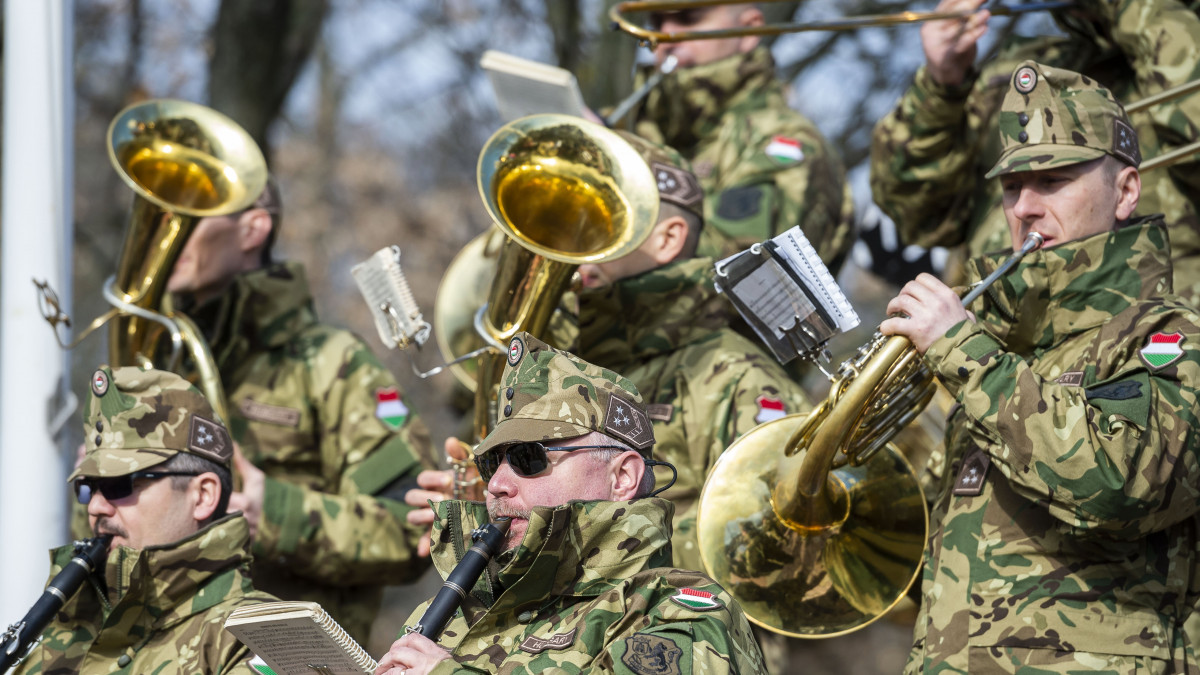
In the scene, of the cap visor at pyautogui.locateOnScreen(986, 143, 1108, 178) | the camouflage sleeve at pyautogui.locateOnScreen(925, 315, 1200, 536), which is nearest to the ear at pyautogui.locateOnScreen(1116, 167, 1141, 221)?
the cap visor at pyautogui.locateOnScreen(986, 143, 1108, 178)

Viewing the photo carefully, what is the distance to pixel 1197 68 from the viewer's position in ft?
17.5

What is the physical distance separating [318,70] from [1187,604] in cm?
1581

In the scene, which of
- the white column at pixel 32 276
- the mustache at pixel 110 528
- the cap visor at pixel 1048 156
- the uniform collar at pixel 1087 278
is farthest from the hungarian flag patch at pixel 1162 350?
the white column at pixel 32 276

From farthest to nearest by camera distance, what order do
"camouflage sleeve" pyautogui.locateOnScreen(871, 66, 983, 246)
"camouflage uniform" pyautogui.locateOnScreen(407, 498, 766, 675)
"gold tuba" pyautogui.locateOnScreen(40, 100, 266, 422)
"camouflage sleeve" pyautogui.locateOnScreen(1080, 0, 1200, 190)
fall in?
"camouflage sleeve" pyautogui.locateOnScreen(871, 66, 983, 246) → "gold tuba" pyautogui.locateOnScreen(40, 100, 266, 422) → "camouflage sleeve" pyautogui.locateOnScreen(1080, 0, 1200, 190) → "camouflage uniform" pyautogui.locateOnScreen(407, 498, 766, 675)

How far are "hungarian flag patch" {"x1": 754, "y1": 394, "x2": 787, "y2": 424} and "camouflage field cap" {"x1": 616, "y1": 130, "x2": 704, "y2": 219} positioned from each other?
0.82 meters

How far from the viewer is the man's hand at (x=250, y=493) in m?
5.52

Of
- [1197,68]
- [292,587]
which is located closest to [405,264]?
[292,587]

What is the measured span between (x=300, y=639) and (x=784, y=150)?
3.61m

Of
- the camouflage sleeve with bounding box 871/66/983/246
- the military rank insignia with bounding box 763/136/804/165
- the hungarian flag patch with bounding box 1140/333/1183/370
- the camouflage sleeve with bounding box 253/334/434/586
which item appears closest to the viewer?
the hungarian flag patch with bounding box 1140/333/1183/370

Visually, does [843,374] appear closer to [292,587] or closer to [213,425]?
[213,425]

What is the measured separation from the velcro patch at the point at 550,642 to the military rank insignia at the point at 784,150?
336 centimetres

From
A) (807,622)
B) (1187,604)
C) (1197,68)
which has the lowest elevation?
(807,622)

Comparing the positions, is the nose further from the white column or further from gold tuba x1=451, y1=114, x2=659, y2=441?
the white column

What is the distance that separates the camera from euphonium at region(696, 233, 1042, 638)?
15.4 feet
